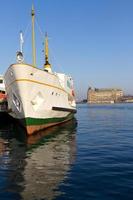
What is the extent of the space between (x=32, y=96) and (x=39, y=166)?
46.9 feet

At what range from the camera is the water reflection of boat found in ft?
39.8

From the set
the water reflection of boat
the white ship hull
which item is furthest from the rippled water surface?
the white ship hull

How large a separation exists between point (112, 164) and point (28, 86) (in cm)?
1477

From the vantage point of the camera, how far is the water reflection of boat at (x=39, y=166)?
12.1m

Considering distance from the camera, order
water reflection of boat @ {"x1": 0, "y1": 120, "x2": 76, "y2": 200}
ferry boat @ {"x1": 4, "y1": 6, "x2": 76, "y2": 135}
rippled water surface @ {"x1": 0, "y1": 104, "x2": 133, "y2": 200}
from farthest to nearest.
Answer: ferry boat @ {"x1": 4, "y1": 6, "x2": 76, "y2": 135}, water reflection of boat @ {"x1": 0, "y1": 120, "x2": 76, "y2": 200}, rippled water surface @ {"x1": 0, "y1": 104, "x2": 133, "y2": 200}


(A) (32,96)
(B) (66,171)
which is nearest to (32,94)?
(A) (32,96)

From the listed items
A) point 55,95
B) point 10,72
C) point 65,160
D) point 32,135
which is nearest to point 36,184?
point 65,160

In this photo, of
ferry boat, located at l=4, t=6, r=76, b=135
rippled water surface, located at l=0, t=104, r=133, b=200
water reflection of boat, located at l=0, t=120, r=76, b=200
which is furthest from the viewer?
ferry boat, located at l=4, t=6, r=76, b=135

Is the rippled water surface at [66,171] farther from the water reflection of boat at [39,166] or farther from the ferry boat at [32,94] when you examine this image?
the ferry boat at [32,94]

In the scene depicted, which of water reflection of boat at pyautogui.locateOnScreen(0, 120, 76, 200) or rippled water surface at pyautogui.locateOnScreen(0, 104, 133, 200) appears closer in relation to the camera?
rippled water surface at pyautogui.locateOnScreen(0, 104, 133, 200)

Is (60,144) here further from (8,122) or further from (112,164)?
(8,122)

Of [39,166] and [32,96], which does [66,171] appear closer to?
[39,166]

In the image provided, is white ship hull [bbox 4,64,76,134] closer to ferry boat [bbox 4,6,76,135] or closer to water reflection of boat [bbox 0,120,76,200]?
ferry boat [bbox 4,6,76,135]

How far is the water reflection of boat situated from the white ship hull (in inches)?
182
